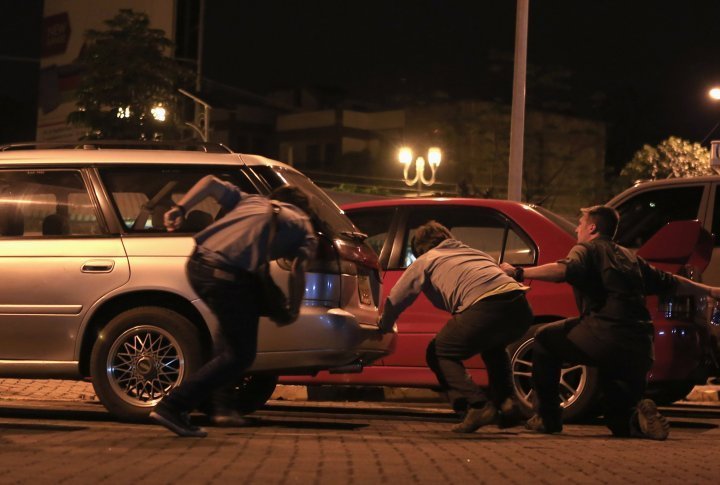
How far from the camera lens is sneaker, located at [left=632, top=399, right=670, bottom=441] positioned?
800cm

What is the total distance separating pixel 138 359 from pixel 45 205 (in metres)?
1.29

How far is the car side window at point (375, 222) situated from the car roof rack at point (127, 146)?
168cm

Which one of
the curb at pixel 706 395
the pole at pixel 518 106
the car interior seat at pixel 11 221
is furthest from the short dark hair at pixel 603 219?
the pole at pixel 518 106

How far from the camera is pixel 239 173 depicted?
27.4 ft

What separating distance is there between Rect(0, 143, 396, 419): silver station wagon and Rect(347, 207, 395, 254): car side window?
132cm

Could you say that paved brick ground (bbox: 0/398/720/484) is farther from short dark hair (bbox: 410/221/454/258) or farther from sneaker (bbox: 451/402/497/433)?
short dark hair (bbox: 410/221/454/258)

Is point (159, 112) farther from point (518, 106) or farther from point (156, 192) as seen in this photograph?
point (156, 192)

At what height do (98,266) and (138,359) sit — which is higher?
(98,266)

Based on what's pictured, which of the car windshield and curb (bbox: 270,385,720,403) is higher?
the car windshield

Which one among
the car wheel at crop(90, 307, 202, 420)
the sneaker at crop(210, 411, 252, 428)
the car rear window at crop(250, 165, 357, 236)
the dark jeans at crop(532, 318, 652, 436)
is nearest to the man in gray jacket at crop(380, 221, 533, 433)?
the dark jeans at crop(532, 318, 652, 436)

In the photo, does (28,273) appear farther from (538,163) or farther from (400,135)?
(400,135)

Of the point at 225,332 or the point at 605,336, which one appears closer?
the point at 225,332

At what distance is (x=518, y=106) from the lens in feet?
54.5

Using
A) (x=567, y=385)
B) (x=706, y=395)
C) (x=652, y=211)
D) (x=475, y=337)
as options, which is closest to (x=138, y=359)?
(x=475, y=337)
